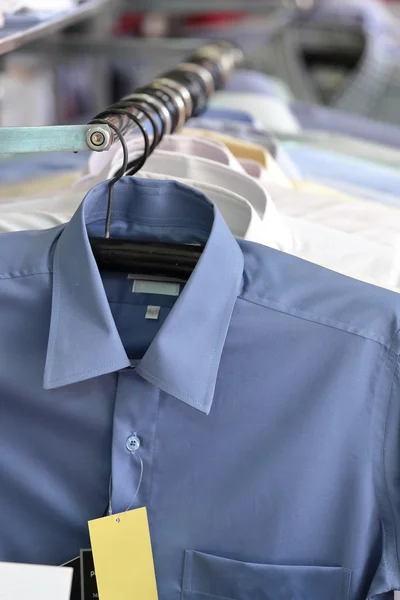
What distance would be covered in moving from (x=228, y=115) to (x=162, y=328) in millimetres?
929

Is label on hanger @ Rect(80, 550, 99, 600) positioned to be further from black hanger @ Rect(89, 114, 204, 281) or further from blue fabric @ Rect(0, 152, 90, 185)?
blue fabric @ Rect(0, 152, 90, 185)

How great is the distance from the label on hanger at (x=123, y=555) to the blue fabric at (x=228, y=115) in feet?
3.22

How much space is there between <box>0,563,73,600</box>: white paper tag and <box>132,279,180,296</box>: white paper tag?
A: 0.33 metres

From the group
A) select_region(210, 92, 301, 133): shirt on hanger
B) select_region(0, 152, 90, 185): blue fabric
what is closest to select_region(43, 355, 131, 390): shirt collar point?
select_region(0, 152, 90, 185): blue fabric

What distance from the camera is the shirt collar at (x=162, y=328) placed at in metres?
0.74

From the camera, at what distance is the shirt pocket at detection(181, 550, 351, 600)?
0.78 metres

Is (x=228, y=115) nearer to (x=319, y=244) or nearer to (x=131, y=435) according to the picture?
(x=319, y=244)

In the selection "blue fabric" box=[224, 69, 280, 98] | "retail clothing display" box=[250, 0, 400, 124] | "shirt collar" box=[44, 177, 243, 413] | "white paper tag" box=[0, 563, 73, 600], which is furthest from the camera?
"retail clothing display" box=[250, 0, 400, 124]

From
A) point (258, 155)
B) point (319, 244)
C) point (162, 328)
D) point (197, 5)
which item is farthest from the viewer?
point (197, 5)

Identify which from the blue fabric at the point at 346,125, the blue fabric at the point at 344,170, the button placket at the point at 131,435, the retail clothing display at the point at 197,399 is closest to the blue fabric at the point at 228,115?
the blue fabric at the point at 344,170

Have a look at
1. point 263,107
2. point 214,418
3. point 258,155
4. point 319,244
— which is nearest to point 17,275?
point 214,418

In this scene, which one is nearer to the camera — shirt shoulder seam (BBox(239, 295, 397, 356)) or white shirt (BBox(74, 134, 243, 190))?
shirt shoulder seam (BBox(239, 295, 397, 356))

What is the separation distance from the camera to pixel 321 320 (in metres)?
0.76

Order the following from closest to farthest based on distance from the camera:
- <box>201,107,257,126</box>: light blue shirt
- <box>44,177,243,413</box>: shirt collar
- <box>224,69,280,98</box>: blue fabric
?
<box>44,177,243,413</box>: shirt collar < <box>201,107,257,126</box>: light blue shirt < <box>224,69,280,98</box>: blue fabric
